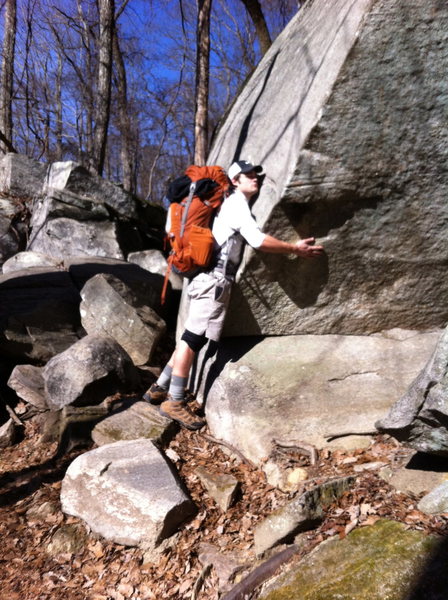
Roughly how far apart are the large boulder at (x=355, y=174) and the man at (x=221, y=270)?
130 mm

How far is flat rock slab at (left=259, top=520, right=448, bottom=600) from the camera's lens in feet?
8.75

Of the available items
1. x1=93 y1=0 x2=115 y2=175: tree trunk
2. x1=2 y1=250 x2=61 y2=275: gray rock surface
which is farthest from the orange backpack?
x1=93 y1=0 x2=115 y2=175: tree trunk

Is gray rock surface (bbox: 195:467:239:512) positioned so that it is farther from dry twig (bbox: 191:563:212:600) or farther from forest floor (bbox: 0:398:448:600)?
dry twig (bbox: 191:563:212:600)

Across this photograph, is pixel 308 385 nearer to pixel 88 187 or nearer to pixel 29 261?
pixel 29 261

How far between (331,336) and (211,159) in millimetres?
3023

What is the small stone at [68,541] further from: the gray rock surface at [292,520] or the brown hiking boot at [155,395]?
the brown hiking boot at [155,395]

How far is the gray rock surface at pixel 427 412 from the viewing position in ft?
10.8

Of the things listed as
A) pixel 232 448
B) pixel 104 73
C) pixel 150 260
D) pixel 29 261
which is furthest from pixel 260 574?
pixel 104 73

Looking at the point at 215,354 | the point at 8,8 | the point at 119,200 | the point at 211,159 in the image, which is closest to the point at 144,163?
the point at 8,8

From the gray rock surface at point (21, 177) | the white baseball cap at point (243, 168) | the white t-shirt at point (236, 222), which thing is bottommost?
the white t-shirt at point (236, 222)

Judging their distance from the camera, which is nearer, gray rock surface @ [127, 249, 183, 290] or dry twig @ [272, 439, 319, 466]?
dry twig @ [272, 439, 319, 466]

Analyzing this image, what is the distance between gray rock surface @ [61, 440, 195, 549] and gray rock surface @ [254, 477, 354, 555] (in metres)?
0.72

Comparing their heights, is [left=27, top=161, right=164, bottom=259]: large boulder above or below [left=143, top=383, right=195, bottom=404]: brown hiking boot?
above

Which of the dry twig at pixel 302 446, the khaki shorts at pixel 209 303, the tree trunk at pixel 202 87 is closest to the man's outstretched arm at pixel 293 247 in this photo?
the khaki shorts at pixel 209 303
